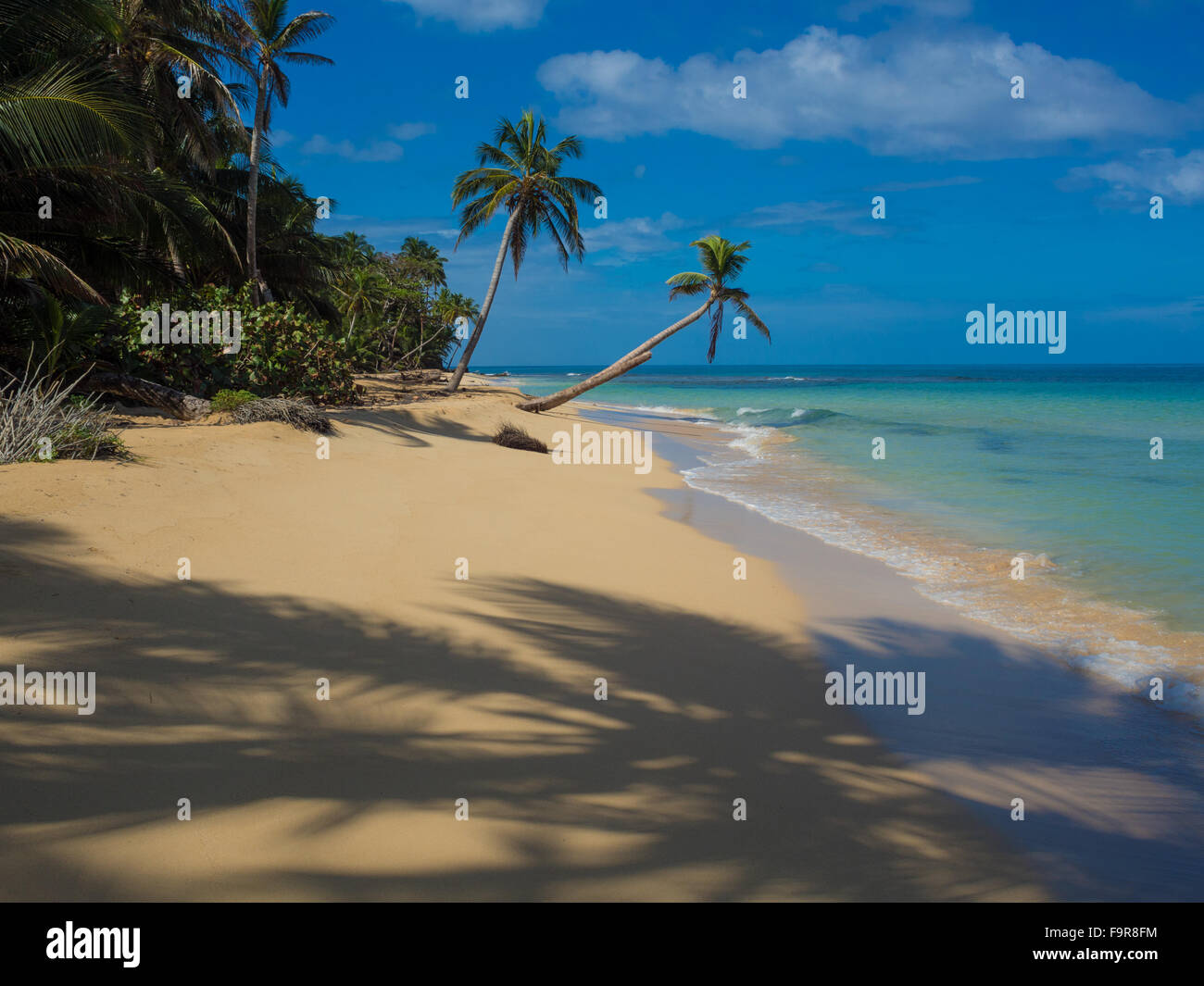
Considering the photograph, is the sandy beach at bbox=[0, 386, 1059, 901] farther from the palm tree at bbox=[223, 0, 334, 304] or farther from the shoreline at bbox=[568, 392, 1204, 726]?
the palm tree at bbox=[223, 0, 334, 304]

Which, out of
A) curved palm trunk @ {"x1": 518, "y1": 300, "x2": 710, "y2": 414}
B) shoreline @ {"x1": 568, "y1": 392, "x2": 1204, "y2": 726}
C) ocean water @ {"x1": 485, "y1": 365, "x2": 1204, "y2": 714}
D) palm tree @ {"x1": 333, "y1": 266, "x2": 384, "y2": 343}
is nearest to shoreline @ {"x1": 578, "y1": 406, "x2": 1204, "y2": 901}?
shoreline @ {"x1": 568, "y1": 392, "x2": 1204, "y2": 726}

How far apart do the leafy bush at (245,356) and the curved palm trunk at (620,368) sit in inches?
352

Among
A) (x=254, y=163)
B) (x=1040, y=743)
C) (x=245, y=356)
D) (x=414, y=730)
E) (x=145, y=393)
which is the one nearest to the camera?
(x=414, y=730)

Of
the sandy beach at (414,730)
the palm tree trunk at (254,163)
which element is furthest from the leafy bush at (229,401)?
the palm tree trunk at (254,163)

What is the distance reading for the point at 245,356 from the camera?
1656cm

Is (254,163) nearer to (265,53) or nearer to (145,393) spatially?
(265,53)

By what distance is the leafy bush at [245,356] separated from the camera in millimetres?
13844

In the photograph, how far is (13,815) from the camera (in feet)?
9.04

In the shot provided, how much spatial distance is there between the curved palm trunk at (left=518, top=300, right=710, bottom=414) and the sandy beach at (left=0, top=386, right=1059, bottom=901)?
18610 mm

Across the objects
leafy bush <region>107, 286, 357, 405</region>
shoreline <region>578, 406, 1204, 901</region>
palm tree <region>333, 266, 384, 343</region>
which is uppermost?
palm tree <region>333, 266, 384, 343</region>

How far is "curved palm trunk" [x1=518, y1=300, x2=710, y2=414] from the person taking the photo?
84.2ft

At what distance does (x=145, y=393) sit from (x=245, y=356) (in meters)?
4.19

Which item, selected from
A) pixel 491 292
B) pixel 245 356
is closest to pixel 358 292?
pixel 491 292

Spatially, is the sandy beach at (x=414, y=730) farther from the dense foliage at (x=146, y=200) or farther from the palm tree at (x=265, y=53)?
the palm tree at (x=265, y=53)
